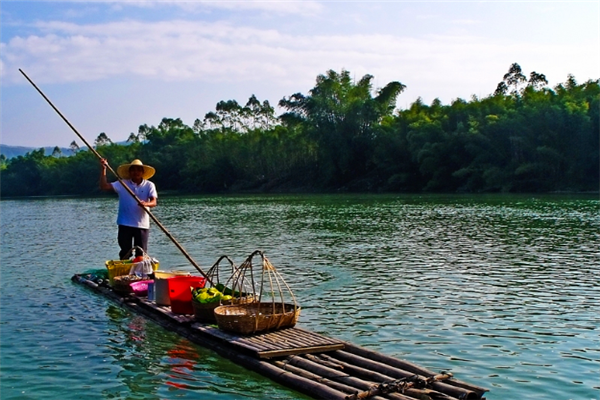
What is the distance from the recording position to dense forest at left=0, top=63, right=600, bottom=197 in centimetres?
5978

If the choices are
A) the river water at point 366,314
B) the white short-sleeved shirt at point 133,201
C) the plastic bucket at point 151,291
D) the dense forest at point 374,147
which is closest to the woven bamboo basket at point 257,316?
the river water at point 366,314

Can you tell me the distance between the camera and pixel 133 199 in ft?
39.9

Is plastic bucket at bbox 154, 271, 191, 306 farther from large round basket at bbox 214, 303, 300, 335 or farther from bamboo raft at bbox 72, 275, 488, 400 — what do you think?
large round basket at bbox 214, 303, 300, 335

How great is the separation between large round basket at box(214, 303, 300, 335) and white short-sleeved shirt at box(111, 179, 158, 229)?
3.88m

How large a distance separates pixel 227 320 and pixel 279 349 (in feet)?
3.44

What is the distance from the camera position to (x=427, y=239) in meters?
23.1

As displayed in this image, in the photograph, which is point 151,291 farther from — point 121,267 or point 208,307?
point 208,307

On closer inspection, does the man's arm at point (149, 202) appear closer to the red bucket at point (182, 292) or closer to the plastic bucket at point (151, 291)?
the plastic bucket at point (151, 291)

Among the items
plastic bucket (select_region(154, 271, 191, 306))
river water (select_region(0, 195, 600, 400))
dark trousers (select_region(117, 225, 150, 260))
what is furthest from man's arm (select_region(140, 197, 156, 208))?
river water (select_region(0, 195, 600, 400))

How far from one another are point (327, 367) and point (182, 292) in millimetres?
3403

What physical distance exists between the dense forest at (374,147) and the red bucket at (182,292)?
51.6m

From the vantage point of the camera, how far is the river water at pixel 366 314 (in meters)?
7.76

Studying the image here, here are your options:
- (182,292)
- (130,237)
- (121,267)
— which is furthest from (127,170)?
A: (182,292)

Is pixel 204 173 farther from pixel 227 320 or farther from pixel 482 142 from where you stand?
pixel 227 320
